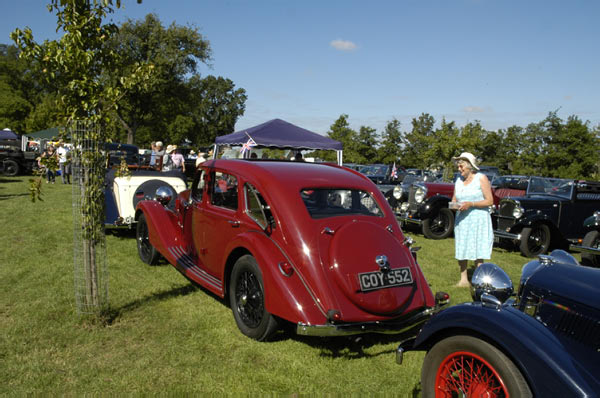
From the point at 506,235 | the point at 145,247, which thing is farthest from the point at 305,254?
the point at 506,235

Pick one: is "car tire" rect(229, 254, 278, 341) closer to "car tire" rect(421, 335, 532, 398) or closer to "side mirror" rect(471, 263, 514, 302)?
"car tire" rect(421, 335, 532, 398)

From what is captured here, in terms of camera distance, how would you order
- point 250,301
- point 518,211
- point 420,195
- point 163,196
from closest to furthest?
point 250,301
point 163,196
point 518,211
point 420,195

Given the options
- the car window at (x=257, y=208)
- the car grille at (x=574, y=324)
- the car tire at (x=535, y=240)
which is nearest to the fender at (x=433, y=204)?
the car tire at (x=535, y=240)

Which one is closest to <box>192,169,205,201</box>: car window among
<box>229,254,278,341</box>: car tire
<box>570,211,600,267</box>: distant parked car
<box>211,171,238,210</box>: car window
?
<box>211,171,238,210</box>: car window

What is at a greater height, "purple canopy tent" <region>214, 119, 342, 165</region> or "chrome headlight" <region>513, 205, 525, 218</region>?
"purple canopy tent" <region>214, 119, 342, 165</region>

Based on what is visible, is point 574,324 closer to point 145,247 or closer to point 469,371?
point 469,371

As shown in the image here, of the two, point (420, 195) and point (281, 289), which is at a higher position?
point (420, 195)

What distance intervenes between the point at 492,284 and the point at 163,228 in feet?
13.9

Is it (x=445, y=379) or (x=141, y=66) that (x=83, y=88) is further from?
(x=445, y=379)

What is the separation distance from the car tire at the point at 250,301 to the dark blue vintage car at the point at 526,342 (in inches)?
52.8

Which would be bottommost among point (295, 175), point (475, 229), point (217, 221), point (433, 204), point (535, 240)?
point (535, 240)

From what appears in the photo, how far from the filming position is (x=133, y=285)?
5.42 meters

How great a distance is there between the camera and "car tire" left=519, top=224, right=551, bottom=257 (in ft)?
27.5

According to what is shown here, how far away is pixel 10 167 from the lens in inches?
854
